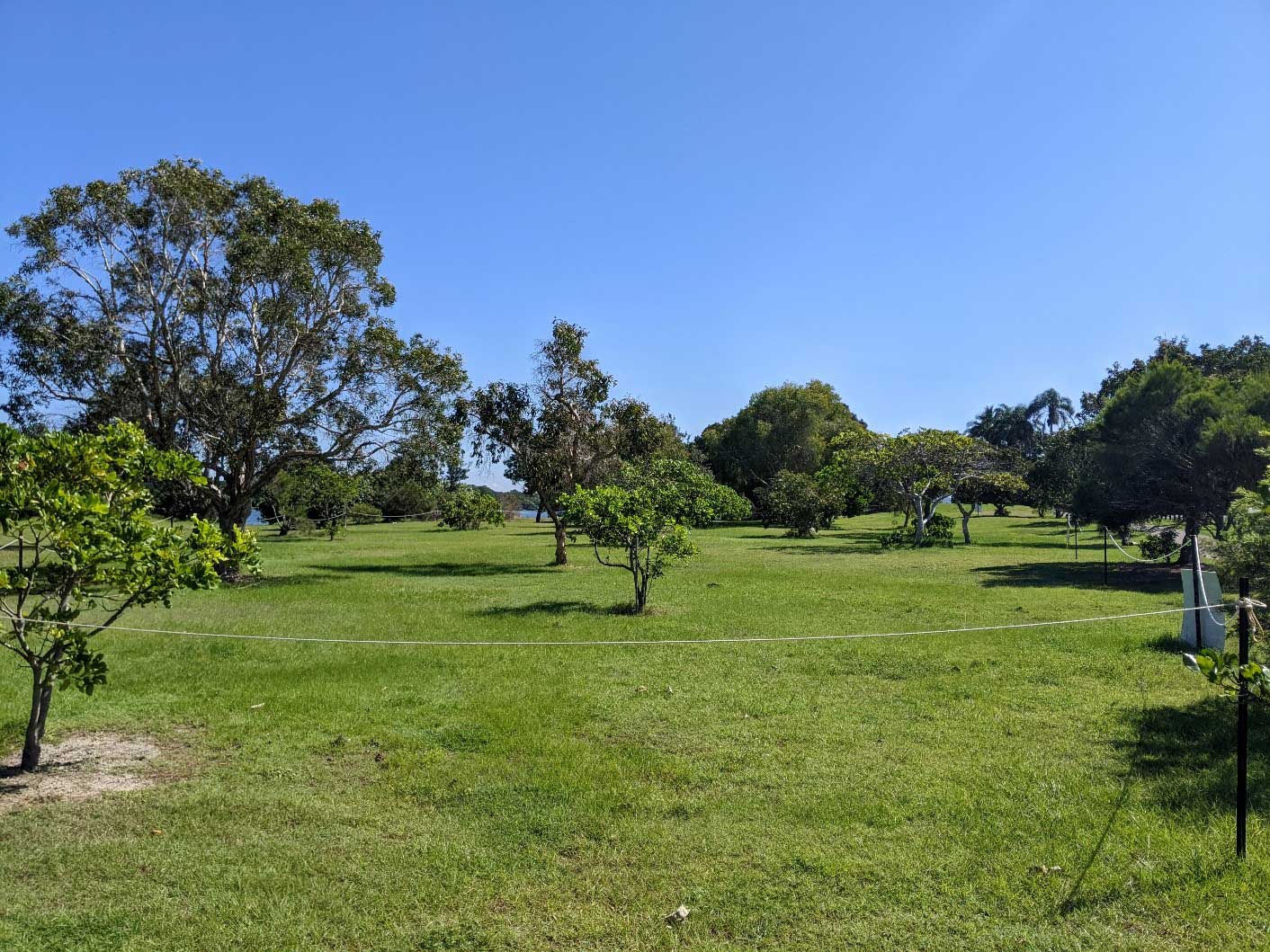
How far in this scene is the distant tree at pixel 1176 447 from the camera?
18188mm

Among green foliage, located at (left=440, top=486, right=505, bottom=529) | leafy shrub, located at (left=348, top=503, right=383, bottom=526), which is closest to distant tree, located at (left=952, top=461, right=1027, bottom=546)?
green foliage, located at (left=440, top=486, right=505, bottom=529)

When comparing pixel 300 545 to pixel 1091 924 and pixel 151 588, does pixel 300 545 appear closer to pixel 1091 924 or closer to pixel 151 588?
pixel 151 588

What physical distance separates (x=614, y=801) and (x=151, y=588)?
3381 mm

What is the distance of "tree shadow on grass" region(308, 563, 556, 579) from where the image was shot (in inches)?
835

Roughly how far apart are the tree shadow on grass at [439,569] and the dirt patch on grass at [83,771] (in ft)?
46.0

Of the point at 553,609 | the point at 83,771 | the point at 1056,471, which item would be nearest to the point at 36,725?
the point at 83,771

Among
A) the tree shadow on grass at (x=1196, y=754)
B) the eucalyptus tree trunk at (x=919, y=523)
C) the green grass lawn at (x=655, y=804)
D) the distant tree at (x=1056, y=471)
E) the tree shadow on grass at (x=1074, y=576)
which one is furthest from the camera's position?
the distant tree at (x=1056, y=471)

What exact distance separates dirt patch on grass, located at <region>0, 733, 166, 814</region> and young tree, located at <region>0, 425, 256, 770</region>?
0.20m

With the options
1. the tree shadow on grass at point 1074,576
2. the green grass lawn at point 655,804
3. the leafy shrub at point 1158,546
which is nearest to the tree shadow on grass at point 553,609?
the green grass lawn at point 655,804

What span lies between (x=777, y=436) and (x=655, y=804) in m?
53.8

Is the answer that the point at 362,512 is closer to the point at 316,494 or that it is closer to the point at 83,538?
the point at 316,494

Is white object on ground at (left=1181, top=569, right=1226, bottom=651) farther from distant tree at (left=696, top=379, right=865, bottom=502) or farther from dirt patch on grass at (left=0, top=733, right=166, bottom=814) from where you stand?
distant tree at (left=696, top=379, right=865, bottom=502)

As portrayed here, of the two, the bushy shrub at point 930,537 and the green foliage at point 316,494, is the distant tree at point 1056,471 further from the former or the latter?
the green foliage at point 316,494

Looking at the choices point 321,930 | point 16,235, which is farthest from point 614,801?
point 16,235
